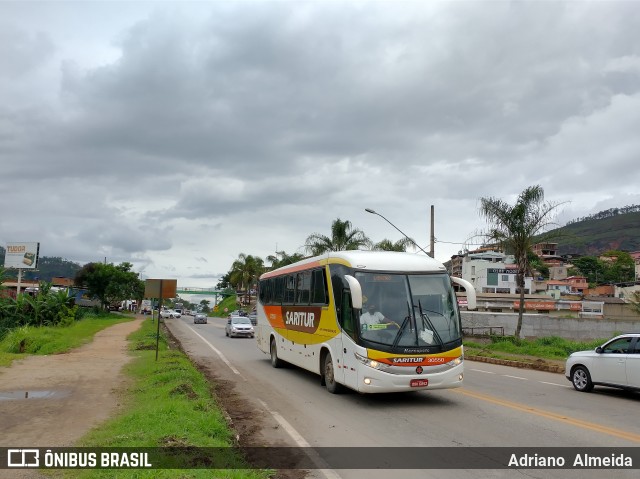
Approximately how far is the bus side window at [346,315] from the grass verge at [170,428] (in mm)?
3081

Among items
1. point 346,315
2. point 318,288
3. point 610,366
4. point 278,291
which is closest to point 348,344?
point 346,315

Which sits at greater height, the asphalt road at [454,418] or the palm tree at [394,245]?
the palm tree at [394,245]

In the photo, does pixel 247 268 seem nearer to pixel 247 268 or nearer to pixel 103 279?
pixel 247 268

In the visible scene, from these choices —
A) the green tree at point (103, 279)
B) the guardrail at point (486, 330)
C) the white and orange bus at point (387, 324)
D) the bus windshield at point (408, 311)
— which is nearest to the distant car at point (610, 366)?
the white and orange bus at point (387, 324)

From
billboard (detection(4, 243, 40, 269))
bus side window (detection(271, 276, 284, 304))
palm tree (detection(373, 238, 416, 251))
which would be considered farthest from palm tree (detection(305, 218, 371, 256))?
billboard (detection(4, 243, 40, 269))

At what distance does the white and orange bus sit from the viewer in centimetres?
1066

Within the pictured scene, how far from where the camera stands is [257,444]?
26.8 ft

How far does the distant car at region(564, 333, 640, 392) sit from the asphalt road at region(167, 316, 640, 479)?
362 millimetres

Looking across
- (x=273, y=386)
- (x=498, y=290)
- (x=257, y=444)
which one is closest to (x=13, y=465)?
(x=257, y=444)

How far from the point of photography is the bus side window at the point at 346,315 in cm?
1136

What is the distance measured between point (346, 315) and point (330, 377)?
6.94 ft

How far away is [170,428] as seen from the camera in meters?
7.84

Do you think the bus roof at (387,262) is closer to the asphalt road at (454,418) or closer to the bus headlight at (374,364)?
the bus headlight at (374,364)

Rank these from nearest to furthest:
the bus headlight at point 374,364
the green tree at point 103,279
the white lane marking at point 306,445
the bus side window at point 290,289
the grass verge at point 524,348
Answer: the white lane marking at point 306,445 → the bus headlight at point 374,364 → the bus side window at point 290,289 → the grass verge at point 524,348 → the green tree at point 103,279
